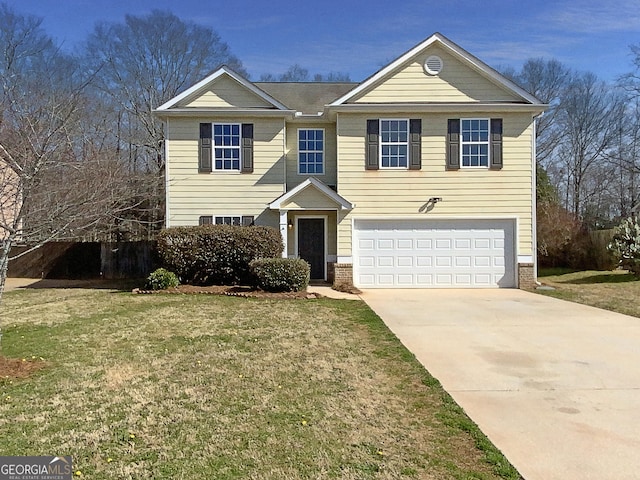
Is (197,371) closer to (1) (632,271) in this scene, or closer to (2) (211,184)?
Answer: (2) (211,184)

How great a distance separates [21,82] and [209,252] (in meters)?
7.03

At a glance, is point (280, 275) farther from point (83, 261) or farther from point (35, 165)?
point (83, 261)

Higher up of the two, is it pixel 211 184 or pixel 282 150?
pixel 282 150

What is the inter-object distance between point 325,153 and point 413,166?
3.07 meters

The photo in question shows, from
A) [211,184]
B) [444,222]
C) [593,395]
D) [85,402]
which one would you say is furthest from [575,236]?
[85,402]

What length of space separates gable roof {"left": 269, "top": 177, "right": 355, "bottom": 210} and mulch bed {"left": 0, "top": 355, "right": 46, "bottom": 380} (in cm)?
952

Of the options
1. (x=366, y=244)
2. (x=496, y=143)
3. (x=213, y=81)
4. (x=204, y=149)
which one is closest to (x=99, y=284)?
(x=204, y=149)

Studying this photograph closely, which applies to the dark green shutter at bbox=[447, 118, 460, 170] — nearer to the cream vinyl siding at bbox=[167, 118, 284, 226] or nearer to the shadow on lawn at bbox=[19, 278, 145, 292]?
the cream vinyl siding at bbox=[167, 118, 284, 226]

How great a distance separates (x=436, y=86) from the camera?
15.8 metres

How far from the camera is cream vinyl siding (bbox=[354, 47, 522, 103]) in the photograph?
15.7m

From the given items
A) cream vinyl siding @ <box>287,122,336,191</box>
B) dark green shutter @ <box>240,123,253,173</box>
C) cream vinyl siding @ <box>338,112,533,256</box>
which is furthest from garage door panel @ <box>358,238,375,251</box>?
dark green shutter @ <box>240,123,253,173</box>

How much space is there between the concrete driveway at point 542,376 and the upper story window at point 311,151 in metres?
6.61

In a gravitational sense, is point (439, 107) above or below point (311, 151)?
above

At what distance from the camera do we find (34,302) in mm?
12906
